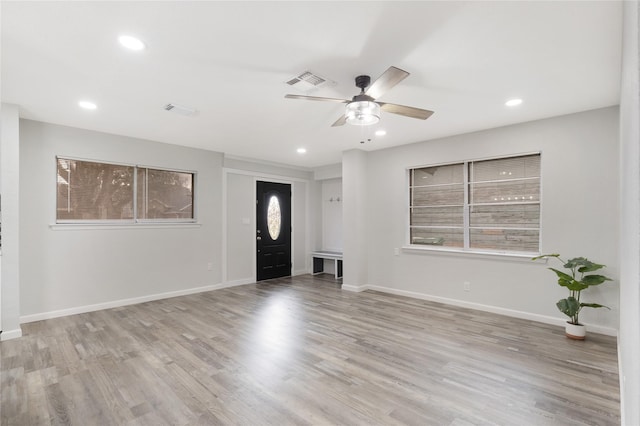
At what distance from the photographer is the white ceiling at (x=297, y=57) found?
6.39 feet

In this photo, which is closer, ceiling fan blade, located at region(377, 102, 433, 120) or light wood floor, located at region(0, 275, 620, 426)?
light wood floor, located at region(0, 275, 620, 426)

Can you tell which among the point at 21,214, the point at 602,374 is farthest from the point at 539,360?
the point at 21,214

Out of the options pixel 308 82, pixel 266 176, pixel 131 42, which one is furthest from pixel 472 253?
pixel 131 42

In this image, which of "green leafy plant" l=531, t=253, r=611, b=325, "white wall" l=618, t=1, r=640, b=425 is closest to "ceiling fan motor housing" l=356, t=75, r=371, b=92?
"white wall" l=618, t=1, r=640, b=425

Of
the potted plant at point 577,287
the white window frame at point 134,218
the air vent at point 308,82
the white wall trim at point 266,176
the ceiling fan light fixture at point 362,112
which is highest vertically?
the air vent at point 308,82

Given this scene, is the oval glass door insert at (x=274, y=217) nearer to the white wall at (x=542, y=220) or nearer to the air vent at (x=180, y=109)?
the white wall at (x=542, y=220)

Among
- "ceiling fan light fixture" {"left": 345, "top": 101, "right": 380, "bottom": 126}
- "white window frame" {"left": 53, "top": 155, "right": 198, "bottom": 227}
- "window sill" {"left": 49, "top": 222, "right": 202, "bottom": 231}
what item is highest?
"ceiling fan light fixture" {"left": 345, "top": 101, "right": 380, "bottom": 126}

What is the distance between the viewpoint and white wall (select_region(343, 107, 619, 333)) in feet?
11.7

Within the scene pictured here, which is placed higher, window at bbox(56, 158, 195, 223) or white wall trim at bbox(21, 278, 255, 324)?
window at bbox(56, 158, 195, 223)

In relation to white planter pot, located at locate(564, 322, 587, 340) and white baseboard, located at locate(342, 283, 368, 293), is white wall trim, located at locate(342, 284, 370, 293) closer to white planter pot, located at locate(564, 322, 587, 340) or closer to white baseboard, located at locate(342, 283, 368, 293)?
white baseboard, located at locate(342, 283, 368, 293)

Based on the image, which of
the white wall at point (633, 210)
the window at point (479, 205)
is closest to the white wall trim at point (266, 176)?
the window at point (479, 205)

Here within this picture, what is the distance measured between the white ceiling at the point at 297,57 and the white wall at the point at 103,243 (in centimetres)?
60

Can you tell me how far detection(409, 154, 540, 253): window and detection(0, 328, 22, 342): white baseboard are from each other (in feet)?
18.1

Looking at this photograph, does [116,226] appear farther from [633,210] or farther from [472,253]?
[633,210]
